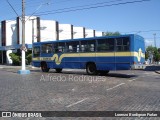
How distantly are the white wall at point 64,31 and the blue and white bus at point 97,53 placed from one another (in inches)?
1547

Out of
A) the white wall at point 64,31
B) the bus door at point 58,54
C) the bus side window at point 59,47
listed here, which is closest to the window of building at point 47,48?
the bus door at point 58,54

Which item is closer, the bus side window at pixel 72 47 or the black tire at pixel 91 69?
the black tire at pixel 91 69

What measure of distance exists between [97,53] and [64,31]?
1837 inches

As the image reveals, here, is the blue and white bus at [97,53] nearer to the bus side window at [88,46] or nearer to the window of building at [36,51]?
the bus side window at [88,46]

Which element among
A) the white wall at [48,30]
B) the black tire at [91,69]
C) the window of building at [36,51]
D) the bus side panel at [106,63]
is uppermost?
the white wall at [48,30]

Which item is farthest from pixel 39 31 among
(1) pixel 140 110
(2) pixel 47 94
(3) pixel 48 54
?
(1) pixel 140 110

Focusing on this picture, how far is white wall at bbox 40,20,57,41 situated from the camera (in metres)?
60.7

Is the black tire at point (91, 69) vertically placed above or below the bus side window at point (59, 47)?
below

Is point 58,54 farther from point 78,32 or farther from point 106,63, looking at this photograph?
point 78,32

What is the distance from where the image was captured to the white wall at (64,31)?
6620 centimetres

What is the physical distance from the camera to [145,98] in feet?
36.0

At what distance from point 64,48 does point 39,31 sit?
35684mm

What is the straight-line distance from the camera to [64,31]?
222 ft

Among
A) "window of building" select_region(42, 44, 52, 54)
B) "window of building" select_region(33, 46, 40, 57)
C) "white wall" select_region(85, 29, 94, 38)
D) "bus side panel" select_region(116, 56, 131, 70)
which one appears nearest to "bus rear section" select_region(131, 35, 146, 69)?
"bus side panel" select_region(116, 56, 131, 70)
